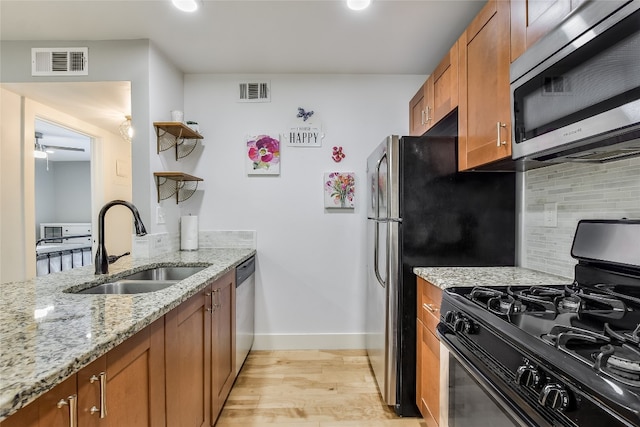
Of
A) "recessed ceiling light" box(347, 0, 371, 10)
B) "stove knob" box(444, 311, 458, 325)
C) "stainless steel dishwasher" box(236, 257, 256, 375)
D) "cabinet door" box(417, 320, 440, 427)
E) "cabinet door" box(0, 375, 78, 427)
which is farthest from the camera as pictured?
"stainless steel dishwasher" box(236, 257, 256, 375)

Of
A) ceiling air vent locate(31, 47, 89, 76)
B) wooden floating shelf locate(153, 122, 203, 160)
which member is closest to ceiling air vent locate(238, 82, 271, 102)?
wooden floating shelf locate(153, 122, 203, 160)

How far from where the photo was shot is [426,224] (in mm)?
1862

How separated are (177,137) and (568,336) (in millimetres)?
2710

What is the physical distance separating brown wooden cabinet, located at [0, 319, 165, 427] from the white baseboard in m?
1.75

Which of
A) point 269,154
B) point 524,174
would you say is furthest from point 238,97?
point 524,174

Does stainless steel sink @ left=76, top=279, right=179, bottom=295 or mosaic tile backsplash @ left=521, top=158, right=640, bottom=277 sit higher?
mosaic tile backsplash @ left=521, top=158, right=640, bottom=277

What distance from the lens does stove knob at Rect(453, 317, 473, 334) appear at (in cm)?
110

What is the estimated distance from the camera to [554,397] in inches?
27.1

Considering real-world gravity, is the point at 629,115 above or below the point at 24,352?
above

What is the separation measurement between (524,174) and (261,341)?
238 centimetres

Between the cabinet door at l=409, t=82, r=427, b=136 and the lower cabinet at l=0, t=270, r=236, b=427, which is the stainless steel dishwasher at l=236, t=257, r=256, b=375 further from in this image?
the cabinet door at l=409, t=82, r=427, b=136

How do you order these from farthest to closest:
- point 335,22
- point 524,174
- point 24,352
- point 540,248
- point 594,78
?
point 335,22 < point 524,174 < point 540,248 < point 594,78 < point 24,352

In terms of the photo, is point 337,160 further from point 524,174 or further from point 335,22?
point 524,174

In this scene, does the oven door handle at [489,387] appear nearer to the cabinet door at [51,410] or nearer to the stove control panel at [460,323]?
the stove control panel at [460,323]
